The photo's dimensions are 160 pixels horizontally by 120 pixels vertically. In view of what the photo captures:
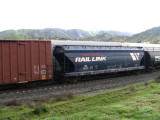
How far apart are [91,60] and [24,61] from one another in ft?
23.5

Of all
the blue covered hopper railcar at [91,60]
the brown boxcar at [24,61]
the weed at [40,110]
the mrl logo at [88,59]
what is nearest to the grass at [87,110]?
the weed at [40,110]

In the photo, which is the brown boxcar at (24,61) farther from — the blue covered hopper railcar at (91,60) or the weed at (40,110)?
the weed at (40,110)

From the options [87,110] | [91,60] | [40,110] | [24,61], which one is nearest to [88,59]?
[91,60]

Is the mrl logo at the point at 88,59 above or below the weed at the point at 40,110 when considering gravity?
above

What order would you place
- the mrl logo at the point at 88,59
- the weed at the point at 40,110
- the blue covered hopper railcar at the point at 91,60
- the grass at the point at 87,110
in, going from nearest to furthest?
the grass at the point at 87,110 → the weed at the point at 40,110 → the blue covered hopper railcar at the point at 91,60 → the mrl logo at the point at 88,59

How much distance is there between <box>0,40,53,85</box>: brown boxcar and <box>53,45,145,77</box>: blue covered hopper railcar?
1460mm

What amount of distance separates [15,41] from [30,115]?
24.1 feet

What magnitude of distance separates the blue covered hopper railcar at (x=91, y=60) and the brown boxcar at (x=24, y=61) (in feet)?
4.79

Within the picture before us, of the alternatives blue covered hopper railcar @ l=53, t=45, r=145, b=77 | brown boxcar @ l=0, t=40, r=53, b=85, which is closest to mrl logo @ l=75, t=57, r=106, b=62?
blue covered hopper railcar @ l=53, t=45, r=145, b=77

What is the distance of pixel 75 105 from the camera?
36.7ft

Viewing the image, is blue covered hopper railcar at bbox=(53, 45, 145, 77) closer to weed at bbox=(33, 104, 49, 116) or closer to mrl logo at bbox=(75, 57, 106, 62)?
mrl logo at bbox=(75, 57, 106, 62)

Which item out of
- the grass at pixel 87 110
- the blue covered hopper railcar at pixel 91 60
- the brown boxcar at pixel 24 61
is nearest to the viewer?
the grass at pixel 87 110

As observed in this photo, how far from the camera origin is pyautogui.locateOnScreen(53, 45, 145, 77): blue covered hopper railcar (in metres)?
17.5

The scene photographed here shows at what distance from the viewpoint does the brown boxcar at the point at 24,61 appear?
1409cm
